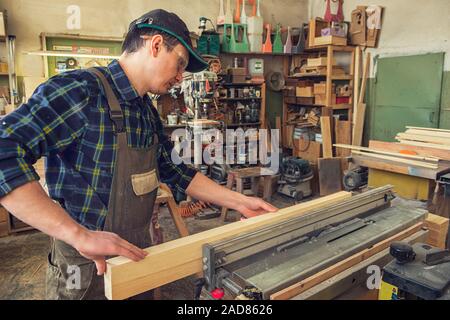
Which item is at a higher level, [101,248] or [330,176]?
[101,248]

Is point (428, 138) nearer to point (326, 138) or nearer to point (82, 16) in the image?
point (326, 138)

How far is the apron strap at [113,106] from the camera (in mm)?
1041

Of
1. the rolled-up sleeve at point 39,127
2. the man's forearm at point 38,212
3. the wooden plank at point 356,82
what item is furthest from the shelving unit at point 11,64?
the wooden plank at point 356,82

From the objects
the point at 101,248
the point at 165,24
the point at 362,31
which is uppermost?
the point at 362,31

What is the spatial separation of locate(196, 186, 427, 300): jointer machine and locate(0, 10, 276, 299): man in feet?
0.66

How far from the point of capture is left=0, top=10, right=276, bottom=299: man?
830 millimetres

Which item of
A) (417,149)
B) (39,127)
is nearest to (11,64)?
(39,127)

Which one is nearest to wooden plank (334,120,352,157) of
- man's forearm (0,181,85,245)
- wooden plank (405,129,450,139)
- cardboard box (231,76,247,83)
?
cardboard box (231,76,247,83)

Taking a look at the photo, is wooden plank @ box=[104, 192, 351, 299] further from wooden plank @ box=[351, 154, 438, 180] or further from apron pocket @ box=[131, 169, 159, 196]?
wooden plank @ box=[351, 154, 438, 180]

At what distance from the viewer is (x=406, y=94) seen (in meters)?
4.37

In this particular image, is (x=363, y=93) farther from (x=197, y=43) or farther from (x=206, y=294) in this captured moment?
(x=206, y=294)

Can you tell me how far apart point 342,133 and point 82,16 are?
3.44 m

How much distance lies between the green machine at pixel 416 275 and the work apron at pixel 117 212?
0.70 metres

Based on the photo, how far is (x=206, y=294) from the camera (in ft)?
2.93
